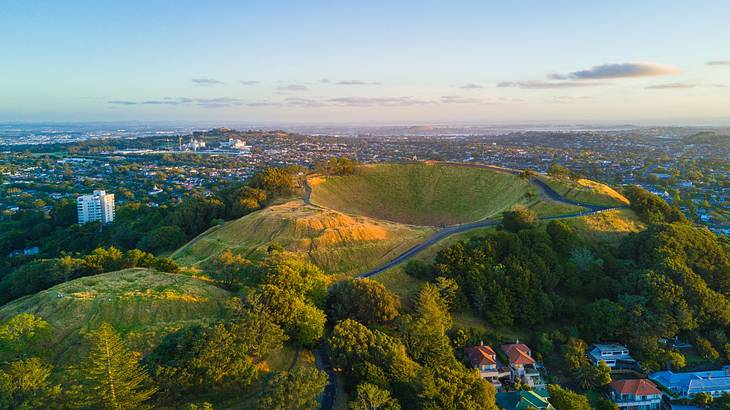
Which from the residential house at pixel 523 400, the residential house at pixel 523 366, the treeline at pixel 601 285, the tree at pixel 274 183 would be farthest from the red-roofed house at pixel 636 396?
the tree at pixel 274 183

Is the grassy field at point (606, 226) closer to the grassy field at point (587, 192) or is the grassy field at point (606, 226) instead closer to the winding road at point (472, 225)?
the winding road at point (472, 225)

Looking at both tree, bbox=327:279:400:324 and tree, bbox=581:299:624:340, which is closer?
tree, bbox=327:279:400:324

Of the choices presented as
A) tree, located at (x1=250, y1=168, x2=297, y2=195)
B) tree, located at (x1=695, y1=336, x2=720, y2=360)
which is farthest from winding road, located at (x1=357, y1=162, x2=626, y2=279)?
tree, located at (x1=250, y1=168, x2=297, y2=195)

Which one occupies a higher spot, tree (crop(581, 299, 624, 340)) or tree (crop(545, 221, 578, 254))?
tree (crop(545, 221, 578, 254))

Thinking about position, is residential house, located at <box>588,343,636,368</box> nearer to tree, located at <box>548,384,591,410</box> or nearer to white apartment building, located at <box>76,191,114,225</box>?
tree, located at <box>548,384,591,410</box>

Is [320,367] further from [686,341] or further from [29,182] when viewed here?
[29,182]

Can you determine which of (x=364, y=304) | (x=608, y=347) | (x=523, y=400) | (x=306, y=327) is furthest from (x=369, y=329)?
(x=608, y=347)
